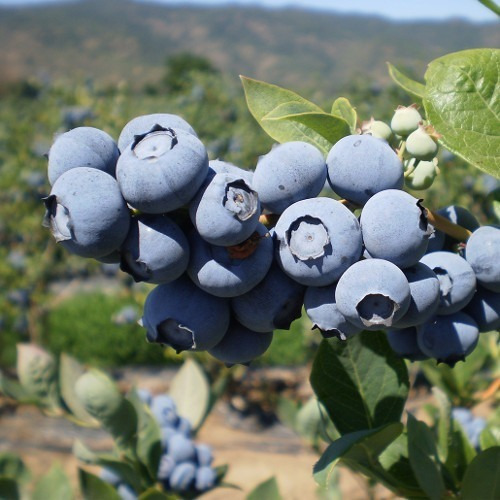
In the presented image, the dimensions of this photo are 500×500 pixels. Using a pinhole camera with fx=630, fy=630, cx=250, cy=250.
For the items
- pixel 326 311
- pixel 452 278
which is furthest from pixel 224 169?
pixel 452 278

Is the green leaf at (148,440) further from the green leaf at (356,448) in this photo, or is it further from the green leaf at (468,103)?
the green leaf at (468,103)

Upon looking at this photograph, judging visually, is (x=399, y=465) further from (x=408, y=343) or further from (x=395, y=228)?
(x=395, y=228)

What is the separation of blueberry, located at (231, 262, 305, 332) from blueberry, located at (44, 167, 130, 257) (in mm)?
146

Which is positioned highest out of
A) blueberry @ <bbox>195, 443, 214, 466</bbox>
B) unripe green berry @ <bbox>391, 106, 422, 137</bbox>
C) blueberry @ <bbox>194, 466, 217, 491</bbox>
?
unripe green berry @ <bbox>391, 106, 422, 137</bbox>

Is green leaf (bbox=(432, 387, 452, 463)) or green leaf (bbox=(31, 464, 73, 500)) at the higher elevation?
green leaf (bbox=(432, 387, 452, 463))

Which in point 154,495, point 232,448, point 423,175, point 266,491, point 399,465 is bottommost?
point 232,448

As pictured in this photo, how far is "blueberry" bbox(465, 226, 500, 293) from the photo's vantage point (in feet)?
2.30

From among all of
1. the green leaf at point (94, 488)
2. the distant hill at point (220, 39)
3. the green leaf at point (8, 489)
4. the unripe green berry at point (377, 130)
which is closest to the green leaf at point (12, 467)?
the green leaf at point (8, 489)

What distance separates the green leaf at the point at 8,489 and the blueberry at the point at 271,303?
3.25 ft

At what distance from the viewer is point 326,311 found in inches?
24.8

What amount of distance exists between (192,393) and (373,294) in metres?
1.28

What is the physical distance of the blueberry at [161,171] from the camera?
21.9 inches

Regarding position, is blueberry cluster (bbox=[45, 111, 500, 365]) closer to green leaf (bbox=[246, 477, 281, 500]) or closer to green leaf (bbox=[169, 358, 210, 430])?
green leaf (bbox=[246, 477, 281, 500])

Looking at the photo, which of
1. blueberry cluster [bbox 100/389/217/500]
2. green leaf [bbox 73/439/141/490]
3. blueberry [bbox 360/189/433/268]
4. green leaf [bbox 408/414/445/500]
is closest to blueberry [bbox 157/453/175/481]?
blueberry cluster [bbox 100/389/217/500]
